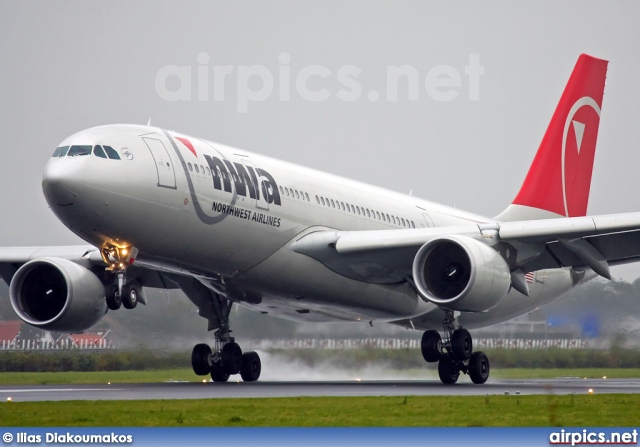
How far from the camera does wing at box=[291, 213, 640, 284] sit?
939 inches

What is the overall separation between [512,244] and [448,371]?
425 centimetres

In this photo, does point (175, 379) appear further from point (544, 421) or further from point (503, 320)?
point (544, 421)

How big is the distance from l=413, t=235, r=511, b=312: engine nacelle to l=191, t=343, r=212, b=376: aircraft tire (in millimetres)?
7440

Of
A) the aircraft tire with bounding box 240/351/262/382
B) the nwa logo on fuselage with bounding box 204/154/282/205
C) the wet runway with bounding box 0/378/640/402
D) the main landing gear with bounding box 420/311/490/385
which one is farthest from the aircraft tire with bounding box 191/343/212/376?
the nwa logo on fuselage with bounding box 204/154/282/205

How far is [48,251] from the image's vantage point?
2709 cm

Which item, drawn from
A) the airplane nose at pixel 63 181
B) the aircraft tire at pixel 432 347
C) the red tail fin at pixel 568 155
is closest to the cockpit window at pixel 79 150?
the airplane nose at pixel 63 181

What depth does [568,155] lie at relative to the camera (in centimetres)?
3262

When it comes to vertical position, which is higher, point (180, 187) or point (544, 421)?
point (180, 187)

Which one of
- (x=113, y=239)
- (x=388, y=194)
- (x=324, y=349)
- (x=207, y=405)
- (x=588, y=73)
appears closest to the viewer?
(x=207, y=405)

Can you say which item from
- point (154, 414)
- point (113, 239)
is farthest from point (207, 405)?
point (113, 239)

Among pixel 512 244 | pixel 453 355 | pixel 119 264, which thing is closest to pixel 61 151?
pixel 119 264

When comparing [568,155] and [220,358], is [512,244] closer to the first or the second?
[220,358]

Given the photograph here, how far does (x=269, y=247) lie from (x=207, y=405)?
6.97 metres

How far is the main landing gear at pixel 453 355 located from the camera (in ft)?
88.8
